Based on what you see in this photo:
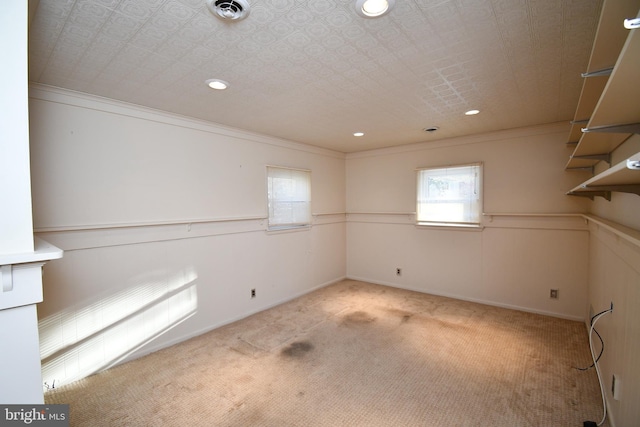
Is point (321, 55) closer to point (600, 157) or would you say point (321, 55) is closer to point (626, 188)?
point (626, 188)

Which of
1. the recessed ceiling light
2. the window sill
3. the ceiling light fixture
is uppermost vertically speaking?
the recessed ceiling light

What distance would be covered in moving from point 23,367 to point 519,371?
3211 millimetres

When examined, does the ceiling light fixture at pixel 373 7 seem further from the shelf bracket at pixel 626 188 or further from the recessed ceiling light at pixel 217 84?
the shelf bracket at pixel 626 188

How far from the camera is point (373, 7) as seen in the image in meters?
1.36

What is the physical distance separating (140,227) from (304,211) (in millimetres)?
2285

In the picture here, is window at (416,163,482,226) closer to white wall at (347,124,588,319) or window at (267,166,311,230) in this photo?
white wall at (347,124,588,319)

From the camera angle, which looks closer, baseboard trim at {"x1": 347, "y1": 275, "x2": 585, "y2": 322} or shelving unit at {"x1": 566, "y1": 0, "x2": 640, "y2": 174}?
shelving unit at {"x1": 566, "y1": 0, "x2": 640, "y2": 174}

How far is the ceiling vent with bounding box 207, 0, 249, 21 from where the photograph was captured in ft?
4.31

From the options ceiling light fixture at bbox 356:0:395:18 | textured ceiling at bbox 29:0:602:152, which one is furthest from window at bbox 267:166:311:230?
ceiling light fixture at bbox 356:0:395:18

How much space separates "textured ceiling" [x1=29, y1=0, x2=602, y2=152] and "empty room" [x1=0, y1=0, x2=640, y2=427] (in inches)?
0.6

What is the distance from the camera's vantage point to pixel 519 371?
240 centimetres

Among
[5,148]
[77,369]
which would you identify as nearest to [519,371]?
[5,148]

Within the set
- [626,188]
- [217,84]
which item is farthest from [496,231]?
[217,84]

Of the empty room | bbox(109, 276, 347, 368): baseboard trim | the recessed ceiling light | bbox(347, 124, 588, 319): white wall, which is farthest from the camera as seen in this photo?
bbox(347, 124, 588, 319): white wall
